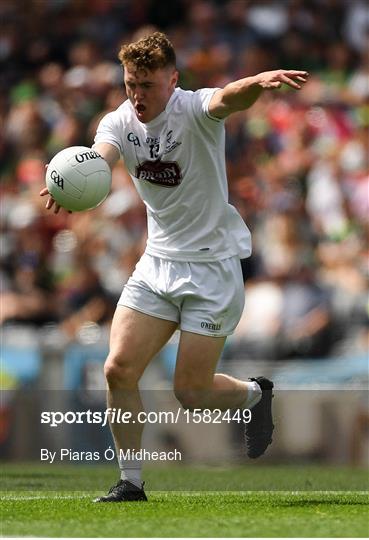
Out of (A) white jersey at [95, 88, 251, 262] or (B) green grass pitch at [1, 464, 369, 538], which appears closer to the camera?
(B) green grass pitch at [1, 464, 369, 538]

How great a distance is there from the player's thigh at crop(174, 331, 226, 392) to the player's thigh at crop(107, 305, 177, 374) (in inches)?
5.3

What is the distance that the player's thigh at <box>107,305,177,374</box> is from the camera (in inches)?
273

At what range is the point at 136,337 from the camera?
701 cm

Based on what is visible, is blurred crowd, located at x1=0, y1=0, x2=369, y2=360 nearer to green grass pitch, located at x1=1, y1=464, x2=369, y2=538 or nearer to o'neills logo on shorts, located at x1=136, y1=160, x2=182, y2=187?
green grass pitch, located at x1=1, y1=464, x2=369, y2=538

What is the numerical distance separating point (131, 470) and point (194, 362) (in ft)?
2.15

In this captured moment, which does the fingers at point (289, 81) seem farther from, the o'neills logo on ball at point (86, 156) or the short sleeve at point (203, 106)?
the o'neills logo on ball at point (86, 156)

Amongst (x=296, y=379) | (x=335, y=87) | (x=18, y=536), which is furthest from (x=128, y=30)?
(x=18, y=536)

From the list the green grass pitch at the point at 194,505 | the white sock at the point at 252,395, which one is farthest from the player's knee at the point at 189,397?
the green grass pitch at the point at 194,505

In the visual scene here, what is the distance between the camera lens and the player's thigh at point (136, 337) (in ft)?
22.8

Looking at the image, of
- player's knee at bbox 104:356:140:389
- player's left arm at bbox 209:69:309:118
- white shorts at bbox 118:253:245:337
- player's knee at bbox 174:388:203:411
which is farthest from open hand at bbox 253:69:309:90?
player's knee at bbox 174:388:203:411

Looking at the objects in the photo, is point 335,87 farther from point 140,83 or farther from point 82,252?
point 140,83

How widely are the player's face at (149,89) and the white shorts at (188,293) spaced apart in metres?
0.82

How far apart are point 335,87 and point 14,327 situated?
4870mm

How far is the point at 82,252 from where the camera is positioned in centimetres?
1377
